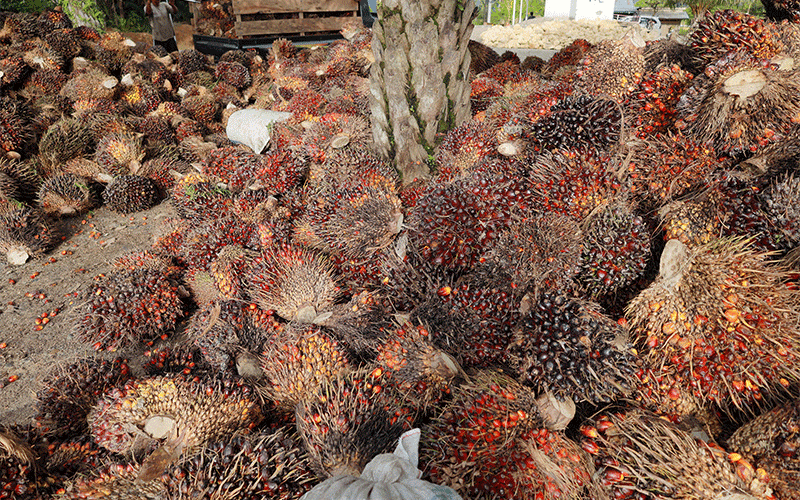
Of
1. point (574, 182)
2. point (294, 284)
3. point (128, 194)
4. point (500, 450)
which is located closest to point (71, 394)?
point (294, 284)

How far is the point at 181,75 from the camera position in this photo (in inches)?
333

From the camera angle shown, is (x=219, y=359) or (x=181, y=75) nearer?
(x=219, y=359)

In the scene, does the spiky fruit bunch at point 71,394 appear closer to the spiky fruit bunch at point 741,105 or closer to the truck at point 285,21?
the spiky fruit bunch at point 741,105

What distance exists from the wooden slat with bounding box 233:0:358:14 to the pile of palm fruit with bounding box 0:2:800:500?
25.7 feet

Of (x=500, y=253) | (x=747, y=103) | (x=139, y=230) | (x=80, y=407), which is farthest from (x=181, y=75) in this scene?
(x=747, y=103)

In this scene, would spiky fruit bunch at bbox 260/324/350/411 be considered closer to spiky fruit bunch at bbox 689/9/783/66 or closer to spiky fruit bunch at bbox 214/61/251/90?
spiky fruit bunch at bbox 689/9/783/66

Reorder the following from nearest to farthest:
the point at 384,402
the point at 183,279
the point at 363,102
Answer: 1. the point at 384,402
2. the point at 183,279
3. the point at 363,102

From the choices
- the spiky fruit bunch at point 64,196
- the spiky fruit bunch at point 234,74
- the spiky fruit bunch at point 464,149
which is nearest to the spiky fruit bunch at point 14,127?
the spiky fruit bunch at point 64,196

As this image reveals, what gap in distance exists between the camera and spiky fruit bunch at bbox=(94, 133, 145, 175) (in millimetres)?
5148

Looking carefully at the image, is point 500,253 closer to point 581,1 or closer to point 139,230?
point 139,230

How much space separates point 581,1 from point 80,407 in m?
34.1

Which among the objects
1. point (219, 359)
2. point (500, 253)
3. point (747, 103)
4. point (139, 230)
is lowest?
point (139, 230)

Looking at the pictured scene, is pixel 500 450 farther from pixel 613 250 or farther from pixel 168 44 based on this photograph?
pixel 168 44

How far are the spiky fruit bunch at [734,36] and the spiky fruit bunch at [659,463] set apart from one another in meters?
1.85
